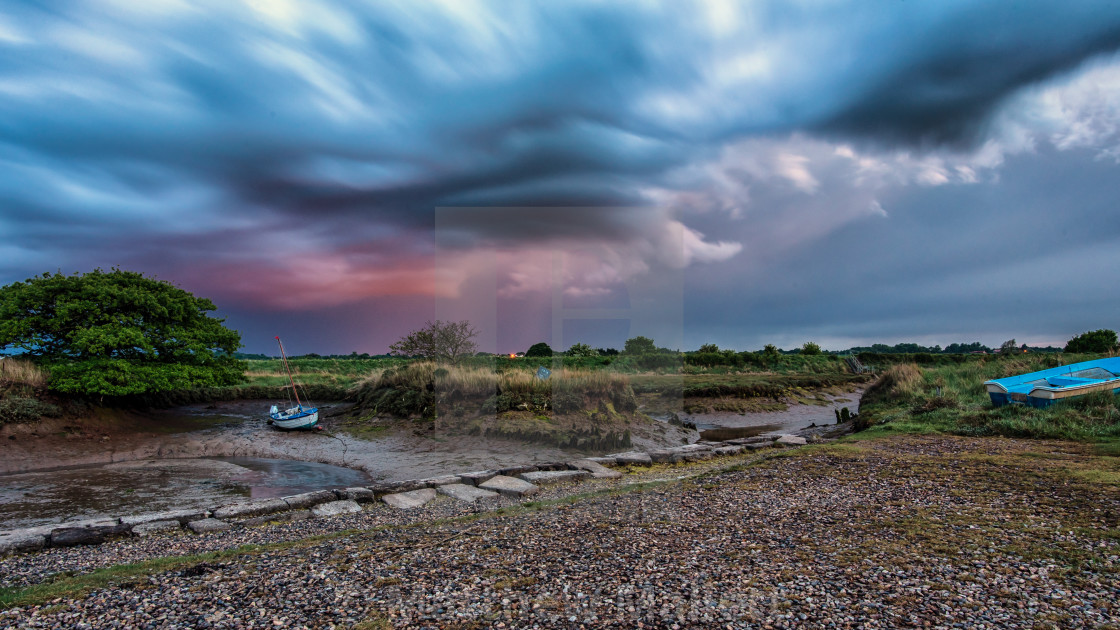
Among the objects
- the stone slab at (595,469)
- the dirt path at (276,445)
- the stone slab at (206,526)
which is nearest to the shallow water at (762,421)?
the dirt path at (276,445)

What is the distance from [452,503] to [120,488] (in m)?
7.45

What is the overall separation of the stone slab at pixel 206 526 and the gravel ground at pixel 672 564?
198 millimetres

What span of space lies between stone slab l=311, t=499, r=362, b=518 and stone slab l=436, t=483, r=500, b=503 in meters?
1.47

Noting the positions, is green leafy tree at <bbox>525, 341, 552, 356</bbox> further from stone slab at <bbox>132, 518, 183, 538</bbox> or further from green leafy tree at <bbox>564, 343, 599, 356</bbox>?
stone slab at <bbox>132, 518, 183, 538</bbox>

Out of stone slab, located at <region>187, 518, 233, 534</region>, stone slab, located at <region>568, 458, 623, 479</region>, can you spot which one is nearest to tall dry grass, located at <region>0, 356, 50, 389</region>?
stone slab, located at <region>187, 518, 233, 534</region>

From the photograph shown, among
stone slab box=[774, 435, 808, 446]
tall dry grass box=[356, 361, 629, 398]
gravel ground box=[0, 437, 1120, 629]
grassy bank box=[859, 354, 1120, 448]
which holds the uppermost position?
tall dry grass box=[356, 361, 629, 398]

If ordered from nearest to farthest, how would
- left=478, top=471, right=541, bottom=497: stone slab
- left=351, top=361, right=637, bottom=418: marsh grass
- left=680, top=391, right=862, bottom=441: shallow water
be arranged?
left=478, top=471, right=541, bottom=497: stone slab < left=351, top=361, right=637, bottom=418: marsh grass < left=680, top=391, right=862, bottom=441: shallow water

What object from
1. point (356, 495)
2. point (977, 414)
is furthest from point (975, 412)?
point (356, 495)

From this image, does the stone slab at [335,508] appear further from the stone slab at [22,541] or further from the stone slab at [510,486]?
the stone slab at [22,541]

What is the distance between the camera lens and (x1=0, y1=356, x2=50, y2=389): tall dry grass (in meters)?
14.3

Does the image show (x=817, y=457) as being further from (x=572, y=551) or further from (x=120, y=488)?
(x=120, y=488)

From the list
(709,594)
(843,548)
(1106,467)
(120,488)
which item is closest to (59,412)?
(120,488)

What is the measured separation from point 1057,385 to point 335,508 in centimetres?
1721

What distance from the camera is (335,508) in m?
7.91
